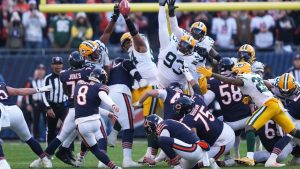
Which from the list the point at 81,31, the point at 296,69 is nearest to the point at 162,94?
the point at 296,69

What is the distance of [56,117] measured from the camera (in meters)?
15.5

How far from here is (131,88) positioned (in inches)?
574

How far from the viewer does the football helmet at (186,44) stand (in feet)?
45.4

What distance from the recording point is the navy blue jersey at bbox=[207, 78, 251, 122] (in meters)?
14.1

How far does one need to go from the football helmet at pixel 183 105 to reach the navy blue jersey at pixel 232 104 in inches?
66.0

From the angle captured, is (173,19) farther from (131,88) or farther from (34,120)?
(34,120)

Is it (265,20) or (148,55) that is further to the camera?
(265,20)

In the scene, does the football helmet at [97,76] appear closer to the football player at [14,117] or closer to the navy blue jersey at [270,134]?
the football player at [14,117]

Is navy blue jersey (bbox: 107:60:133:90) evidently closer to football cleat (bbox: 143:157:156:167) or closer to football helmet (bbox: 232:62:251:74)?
football cleat (bbox: 143:157:156:167)

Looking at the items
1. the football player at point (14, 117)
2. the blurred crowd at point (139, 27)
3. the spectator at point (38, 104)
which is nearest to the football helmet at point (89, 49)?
the football player at point (14, 117)

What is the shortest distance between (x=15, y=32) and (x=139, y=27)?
272 centimetres

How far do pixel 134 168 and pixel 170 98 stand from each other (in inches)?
42.4

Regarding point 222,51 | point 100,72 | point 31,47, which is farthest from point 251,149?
point 31,47

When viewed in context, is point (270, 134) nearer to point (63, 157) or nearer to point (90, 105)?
point (90, 105)
